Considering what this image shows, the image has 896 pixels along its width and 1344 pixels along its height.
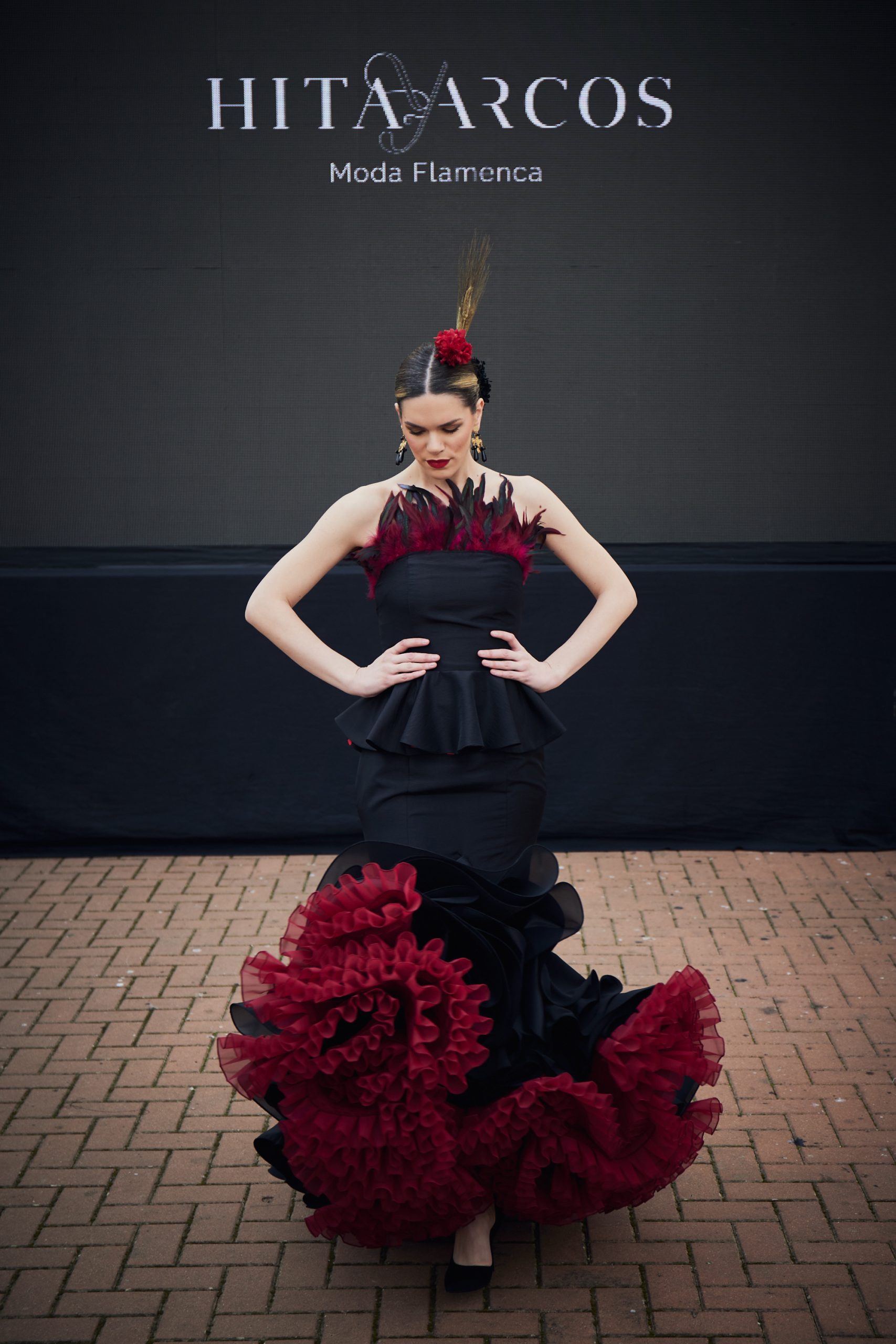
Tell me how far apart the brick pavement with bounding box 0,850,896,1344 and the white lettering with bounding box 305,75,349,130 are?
126 inches

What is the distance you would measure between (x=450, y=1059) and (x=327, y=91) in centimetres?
433

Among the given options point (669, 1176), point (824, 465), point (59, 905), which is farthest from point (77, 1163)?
point (824, 465)

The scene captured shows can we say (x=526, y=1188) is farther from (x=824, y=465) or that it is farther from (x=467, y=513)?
(x=824, y=465)

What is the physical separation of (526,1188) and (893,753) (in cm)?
351

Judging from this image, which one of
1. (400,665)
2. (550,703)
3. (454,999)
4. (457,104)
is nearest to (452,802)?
(400,665)

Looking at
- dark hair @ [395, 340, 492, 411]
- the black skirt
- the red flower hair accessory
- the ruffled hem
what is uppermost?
the red flower hair accessory

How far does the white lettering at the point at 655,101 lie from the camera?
5.56 m

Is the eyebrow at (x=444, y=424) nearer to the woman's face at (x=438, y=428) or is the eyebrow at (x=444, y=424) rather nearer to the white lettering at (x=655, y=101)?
the woman's face at (x=438, y=428)

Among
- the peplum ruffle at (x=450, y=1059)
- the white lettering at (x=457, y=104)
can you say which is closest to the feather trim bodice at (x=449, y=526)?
the peplum ruffle at (x=450, y=1059)

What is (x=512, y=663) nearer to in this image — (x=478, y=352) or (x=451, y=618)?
(x=451, y=618)

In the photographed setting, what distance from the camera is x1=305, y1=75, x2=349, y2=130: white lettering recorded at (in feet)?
18.2

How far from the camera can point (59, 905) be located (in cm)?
532

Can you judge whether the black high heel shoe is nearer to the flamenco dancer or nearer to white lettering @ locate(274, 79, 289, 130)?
the flamenco dancer

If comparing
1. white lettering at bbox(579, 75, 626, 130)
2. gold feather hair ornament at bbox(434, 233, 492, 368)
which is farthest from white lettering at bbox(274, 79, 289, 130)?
gold feather hair ornament at bbox(434, 233, 492, 368)
